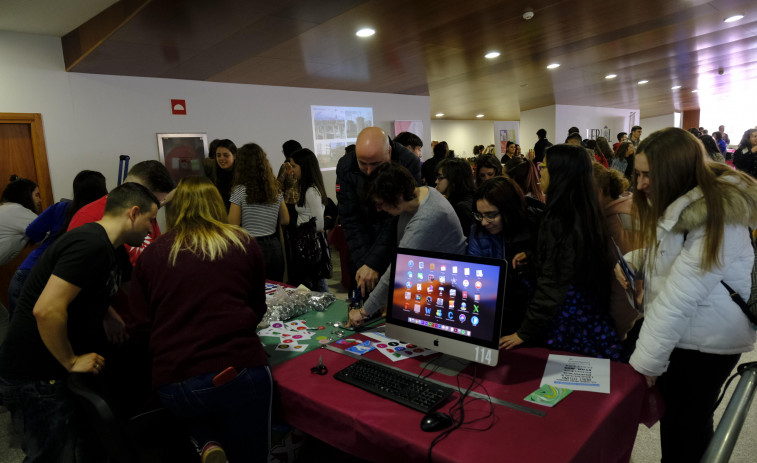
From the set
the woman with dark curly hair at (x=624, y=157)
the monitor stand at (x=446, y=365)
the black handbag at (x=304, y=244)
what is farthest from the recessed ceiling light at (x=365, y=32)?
the woman with dark curly hair at (x=624, y=157)

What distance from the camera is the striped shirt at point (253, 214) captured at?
130 inches

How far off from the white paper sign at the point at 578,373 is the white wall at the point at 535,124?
10586mm

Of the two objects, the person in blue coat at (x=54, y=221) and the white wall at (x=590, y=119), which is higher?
the white wall at (x=590, y=119)

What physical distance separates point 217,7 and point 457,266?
2.55m

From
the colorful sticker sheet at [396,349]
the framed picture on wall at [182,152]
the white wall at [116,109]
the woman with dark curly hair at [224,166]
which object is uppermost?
the white wall at [116,109]

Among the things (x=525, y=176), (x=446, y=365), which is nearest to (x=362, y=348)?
(x=446, y=365)

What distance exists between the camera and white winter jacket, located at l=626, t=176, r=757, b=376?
4.74ft

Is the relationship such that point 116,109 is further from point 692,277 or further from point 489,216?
point 692,277

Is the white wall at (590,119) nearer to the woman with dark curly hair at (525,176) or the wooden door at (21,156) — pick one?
the woman with dark curly hair at (525,176)

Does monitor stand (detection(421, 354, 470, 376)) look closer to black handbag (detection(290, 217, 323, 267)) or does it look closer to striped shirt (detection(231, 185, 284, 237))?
striped shirt (detection(231, 185, 284, 237))

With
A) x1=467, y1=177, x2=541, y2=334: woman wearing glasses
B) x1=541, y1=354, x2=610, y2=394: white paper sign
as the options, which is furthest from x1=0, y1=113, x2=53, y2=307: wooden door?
x1=541, y1=354, x2=610, y2=394: white paper sign

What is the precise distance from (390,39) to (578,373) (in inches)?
145

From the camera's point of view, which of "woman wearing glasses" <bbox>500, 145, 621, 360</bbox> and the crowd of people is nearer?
the crowd of people

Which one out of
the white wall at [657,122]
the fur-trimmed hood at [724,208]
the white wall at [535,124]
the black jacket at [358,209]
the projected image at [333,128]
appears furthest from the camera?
the white wall at [657,122]
